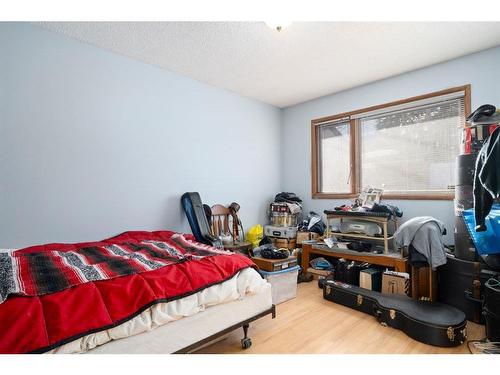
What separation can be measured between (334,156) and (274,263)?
6.99 ft

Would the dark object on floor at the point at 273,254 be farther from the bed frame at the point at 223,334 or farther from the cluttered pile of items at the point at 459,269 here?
the bed frame at the point at 223,334

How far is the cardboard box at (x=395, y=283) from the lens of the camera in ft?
8.22

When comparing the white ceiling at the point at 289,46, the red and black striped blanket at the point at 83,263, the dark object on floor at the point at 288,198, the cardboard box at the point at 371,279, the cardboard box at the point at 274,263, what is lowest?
the cardboard box at the point at 371,279

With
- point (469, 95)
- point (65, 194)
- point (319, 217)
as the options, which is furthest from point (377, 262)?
point (65, 194)

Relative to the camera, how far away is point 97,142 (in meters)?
2.56

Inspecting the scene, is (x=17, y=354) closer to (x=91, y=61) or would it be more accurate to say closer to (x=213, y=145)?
(x=91, y=61)

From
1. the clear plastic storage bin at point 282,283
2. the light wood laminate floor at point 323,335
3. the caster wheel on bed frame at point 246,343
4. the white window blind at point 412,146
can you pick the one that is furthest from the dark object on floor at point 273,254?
the white window blind at point 412,146

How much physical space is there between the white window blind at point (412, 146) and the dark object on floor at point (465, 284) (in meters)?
0.97

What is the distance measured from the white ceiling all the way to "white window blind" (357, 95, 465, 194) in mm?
535

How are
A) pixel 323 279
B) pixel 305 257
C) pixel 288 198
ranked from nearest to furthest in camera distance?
pixel 323 279
pixel 305 257
pixel 288 198

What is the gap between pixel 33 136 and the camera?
222cm

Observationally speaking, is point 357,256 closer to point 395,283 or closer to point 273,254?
point 395,283

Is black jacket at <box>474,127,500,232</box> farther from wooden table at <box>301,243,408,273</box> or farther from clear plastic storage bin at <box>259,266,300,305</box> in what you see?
clear plastic storage bin at <box>259,266,300,305</box>

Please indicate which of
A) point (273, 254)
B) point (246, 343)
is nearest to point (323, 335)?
point (246, 343)
